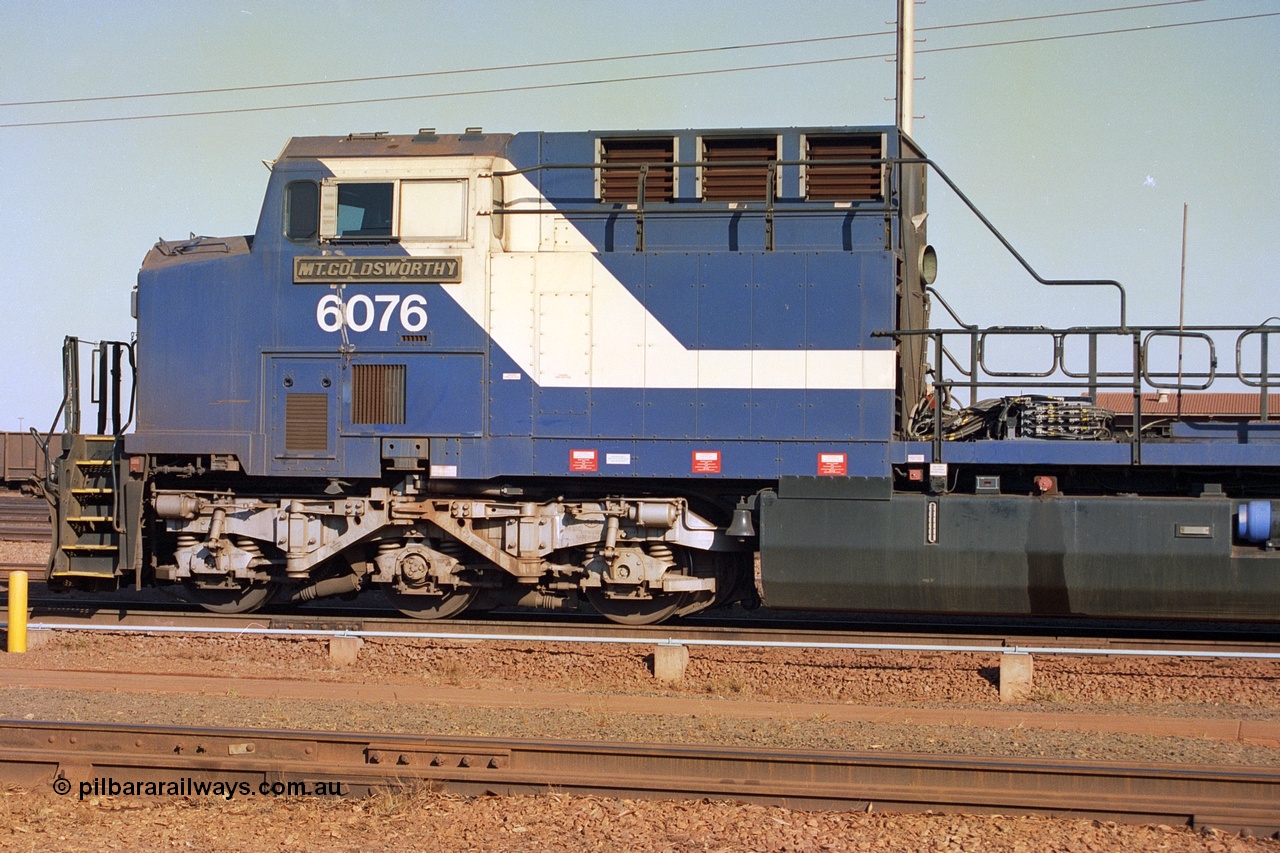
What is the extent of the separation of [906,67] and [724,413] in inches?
326

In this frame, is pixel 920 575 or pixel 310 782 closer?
pixel 310 782

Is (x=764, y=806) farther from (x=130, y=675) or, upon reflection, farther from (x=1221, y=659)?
(x=130, y=675)

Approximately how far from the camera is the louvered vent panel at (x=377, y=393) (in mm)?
10539

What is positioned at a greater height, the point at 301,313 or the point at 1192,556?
the point at 301,313

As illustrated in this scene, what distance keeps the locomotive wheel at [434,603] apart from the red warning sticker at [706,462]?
2.57 meters

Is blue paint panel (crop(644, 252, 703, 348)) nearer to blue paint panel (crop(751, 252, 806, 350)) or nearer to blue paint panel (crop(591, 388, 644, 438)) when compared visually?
blue paint panel (crop(751, 252, 806, 350))

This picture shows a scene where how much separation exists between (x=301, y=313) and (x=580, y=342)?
2648 mm

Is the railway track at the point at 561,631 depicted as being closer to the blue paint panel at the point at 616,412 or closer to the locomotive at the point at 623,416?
the locomotive at the point at 623,416

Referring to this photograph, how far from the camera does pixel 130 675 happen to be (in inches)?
388

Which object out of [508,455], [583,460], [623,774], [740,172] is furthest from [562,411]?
[623,774]

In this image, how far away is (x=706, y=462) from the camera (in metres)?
10.2

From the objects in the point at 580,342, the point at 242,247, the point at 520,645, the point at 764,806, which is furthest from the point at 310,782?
the point at 242,247

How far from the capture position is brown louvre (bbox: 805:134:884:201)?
34.3ft

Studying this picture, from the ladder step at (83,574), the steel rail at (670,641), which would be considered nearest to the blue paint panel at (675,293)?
the steel rail at (670,641)
